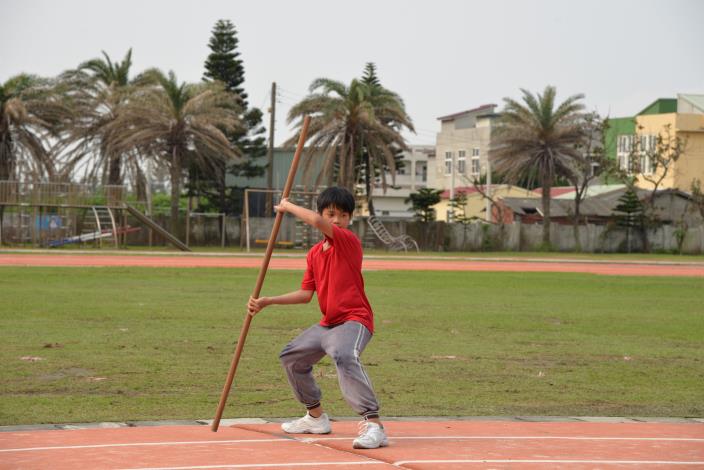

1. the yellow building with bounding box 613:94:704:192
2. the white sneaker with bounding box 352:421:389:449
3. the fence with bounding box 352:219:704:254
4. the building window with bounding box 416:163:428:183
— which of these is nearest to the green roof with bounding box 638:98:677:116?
the yellow building with bounding box 613:94:704:192

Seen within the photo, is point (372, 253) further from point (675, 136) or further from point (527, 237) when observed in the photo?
point (675, 136)

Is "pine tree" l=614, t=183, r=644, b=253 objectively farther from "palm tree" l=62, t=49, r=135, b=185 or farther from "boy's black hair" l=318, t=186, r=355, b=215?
"boy's black hair" l=318, t=186, r=355, b=215

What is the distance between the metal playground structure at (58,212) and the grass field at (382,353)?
2688 cm

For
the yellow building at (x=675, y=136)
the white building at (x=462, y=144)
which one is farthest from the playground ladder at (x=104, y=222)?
the white building at (x=462, y=144)

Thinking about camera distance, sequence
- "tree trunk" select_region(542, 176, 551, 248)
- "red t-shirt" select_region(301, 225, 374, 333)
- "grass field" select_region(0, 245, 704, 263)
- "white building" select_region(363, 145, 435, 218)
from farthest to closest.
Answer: "white building" select_region(363, 145, 435, 218), "tree trunk" select_region(542, 176, 551, 248), "grass field" select_region(0, 245, 704, 263), "red t-shirt" select_region(301, 225, 374, 333)

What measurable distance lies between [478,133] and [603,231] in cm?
3112

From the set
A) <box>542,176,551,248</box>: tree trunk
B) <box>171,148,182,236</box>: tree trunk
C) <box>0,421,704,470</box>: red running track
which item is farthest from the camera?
<box>542,176,551,248</box>: tree trunk

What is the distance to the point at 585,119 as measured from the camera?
63.3 metres

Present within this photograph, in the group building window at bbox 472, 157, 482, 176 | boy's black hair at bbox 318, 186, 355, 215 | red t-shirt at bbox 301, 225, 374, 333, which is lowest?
red t-shirt at bbox 301, 225, 374, 333

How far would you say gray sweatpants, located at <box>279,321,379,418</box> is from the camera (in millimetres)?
7512

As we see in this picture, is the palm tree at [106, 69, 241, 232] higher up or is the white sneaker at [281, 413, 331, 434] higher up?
the palm tree at [106, 69, 241, 232]

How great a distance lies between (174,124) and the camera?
57.0 m

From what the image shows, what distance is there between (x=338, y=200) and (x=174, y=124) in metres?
50.2

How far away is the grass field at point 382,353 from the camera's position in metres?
9.66
